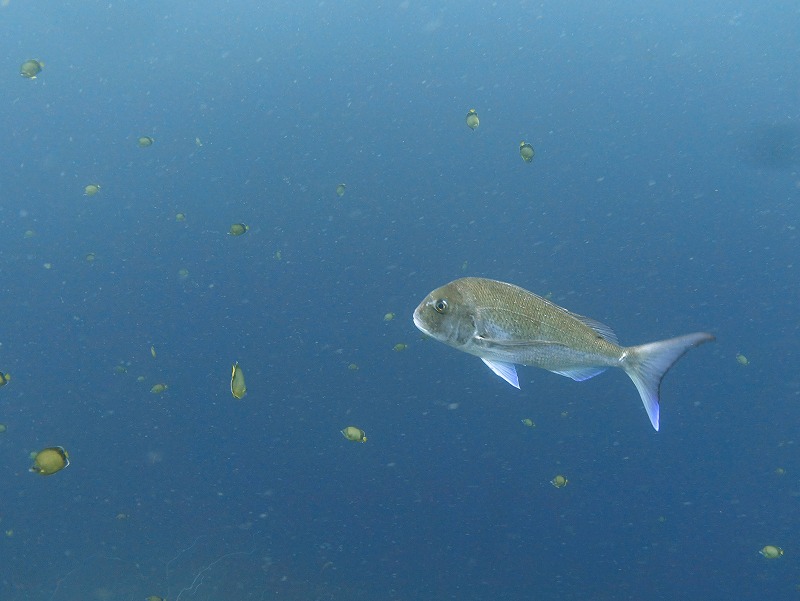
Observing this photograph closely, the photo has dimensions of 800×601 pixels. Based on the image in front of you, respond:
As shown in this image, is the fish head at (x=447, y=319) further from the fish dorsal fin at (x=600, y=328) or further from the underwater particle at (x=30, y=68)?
the underwater particle at (x=30, y=68)

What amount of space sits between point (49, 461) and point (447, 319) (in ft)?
9.96

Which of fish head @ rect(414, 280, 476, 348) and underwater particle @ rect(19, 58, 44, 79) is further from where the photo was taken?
underwater particle @ rect(19, 58, 44, 79)

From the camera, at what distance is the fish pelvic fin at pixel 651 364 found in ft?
9.27

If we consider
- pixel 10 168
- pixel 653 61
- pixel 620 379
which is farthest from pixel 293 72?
pixel 620 379

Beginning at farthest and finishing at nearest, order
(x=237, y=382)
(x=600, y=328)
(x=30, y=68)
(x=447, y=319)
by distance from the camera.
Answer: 1. (x=30, y=68)
2. (x=237, y=382)
3. (x=600, y=328)
4. (x=447, y=319)

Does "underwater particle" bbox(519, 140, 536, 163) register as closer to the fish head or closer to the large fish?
the large fish

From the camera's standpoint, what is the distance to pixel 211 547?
496 inches

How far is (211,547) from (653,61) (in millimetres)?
34171

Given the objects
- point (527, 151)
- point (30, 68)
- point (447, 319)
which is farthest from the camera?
point (30, 68)

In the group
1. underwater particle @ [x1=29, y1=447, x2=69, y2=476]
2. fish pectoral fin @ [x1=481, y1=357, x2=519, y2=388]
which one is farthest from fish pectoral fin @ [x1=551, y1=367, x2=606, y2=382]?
underwater particle @ [x1=29, y1=447, x2=69, y2=476]

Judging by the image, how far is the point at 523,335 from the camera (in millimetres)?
2924

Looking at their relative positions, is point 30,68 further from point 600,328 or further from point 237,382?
point 600,328

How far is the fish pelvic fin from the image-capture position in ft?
9.27

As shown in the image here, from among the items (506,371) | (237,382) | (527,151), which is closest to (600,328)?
(506,371)
